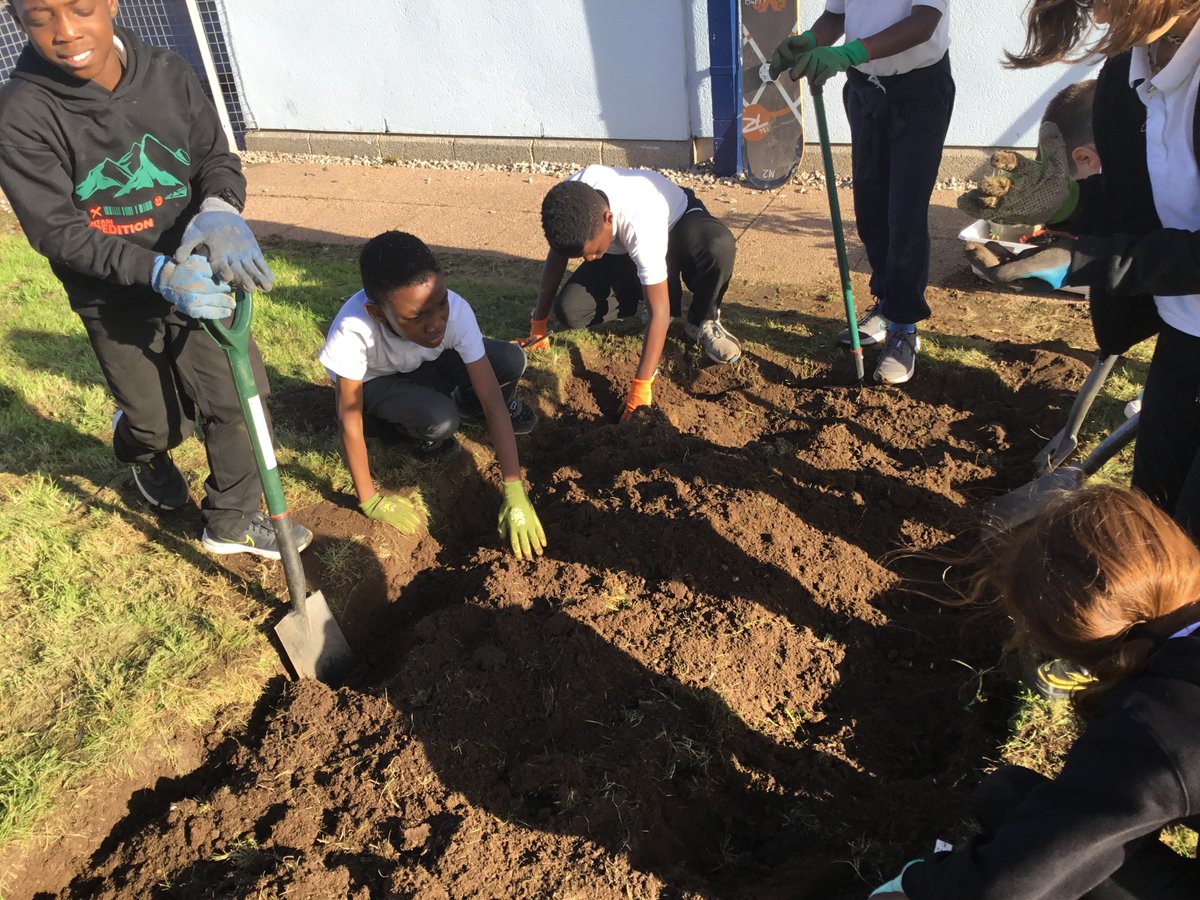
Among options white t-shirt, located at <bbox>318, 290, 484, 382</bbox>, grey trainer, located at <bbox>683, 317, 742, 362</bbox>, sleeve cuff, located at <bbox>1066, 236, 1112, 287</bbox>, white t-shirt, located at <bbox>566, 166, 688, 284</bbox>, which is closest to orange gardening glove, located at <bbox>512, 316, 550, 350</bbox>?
white t-shirt, located at <bbox>566, 166, 688, 284</bbox>

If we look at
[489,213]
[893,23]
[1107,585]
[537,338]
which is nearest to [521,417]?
[537,338]

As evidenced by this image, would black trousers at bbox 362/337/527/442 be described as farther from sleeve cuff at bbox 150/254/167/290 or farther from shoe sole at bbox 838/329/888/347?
Result: shoe sole at bbox 838/329/888/347

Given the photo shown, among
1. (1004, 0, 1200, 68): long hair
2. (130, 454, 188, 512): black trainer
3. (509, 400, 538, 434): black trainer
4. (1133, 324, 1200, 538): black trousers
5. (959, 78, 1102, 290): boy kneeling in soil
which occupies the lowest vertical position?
(509, 400, 538, 434): black trainer

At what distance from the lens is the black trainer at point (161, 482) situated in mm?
3408

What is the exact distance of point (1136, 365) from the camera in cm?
397

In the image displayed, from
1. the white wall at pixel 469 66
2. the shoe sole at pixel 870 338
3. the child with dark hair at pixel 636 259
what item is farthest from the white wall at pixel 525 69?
the shoe sole at pixel 870 338

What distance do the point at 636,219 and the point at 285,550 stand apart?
215 centimetres

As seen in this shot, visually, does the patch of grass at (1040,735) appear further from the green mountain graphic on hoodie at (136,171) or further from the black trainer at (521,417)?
the green mountain graphic on hoodie at (136,171)

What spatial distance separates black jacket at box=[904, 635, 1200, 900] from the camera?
1329mm

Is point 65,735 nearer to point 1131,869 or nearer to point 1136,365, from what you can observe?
point 1131,869

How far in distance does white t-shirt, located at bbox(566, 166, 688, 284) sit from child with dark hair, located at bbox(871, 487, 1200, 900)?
249cm

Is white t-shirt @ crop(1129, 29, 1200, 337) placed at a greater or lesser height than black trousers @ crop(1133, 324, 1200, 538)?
greater

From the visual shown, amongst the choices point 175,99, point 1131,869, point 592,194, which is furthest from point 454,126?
point 1131,869

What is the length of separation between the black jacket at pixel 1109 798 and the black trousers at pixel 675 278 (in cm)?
313
